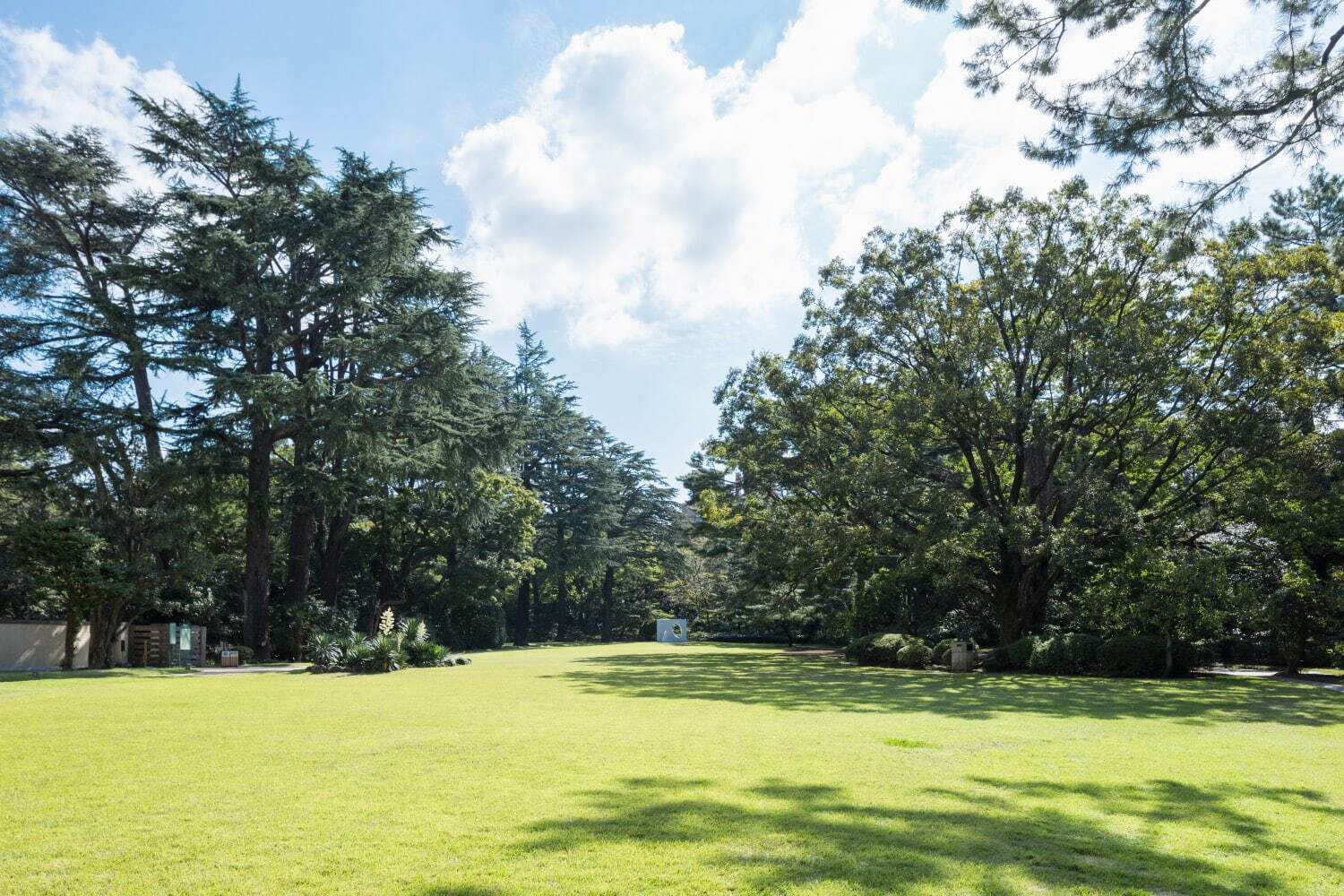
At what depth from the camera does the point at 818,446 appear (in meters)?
21.8

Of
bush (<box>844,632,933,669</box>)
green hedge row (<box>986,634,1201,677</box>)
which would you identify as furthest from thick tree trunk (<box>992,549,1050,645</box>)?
bush (<box>844,632,933,669</box>)

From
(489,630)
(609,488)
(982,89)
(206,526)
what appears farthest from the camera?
(609,488)

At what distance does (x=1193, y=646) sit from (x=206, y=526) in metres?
25.2

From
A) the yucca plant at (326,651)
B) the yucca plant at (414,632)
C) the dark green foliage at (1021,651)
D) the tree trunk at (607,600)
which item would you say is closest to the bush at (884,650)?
the dark green foliage at (1021,651)

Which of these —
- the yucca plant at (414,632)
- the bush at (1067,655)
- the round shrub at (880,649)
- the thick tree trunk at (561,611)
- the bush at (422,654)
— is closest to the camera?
the bush at (1067,655)

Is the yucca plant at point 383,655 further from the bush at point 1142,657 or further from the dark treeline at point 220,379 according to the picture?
the bush at point 1142,657

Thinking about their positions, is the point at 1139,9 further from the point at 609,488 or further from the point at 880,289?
the point at 609,488

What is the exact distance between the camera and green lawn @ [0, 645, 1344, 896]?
11.3ft

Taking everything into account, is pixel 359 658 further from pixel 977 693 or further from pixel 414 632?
pixel 977 693

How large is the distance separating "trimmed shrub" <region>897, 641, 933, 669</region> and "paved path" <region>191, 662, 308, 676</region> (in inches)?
557

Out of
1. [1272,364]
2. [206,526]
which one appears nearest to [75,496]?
[206,526]

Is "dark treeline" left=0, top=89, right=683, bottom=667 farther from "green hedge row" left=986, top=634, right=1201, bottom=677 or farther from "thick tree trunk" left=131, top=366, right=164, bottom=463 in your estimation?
"green hedge row" left=986, top=634, right=1201, bottom=677

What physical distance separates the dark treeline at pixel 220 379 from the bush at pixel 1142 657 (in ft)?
57.5

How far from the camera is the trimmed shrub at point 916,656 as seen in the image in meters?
19.4
